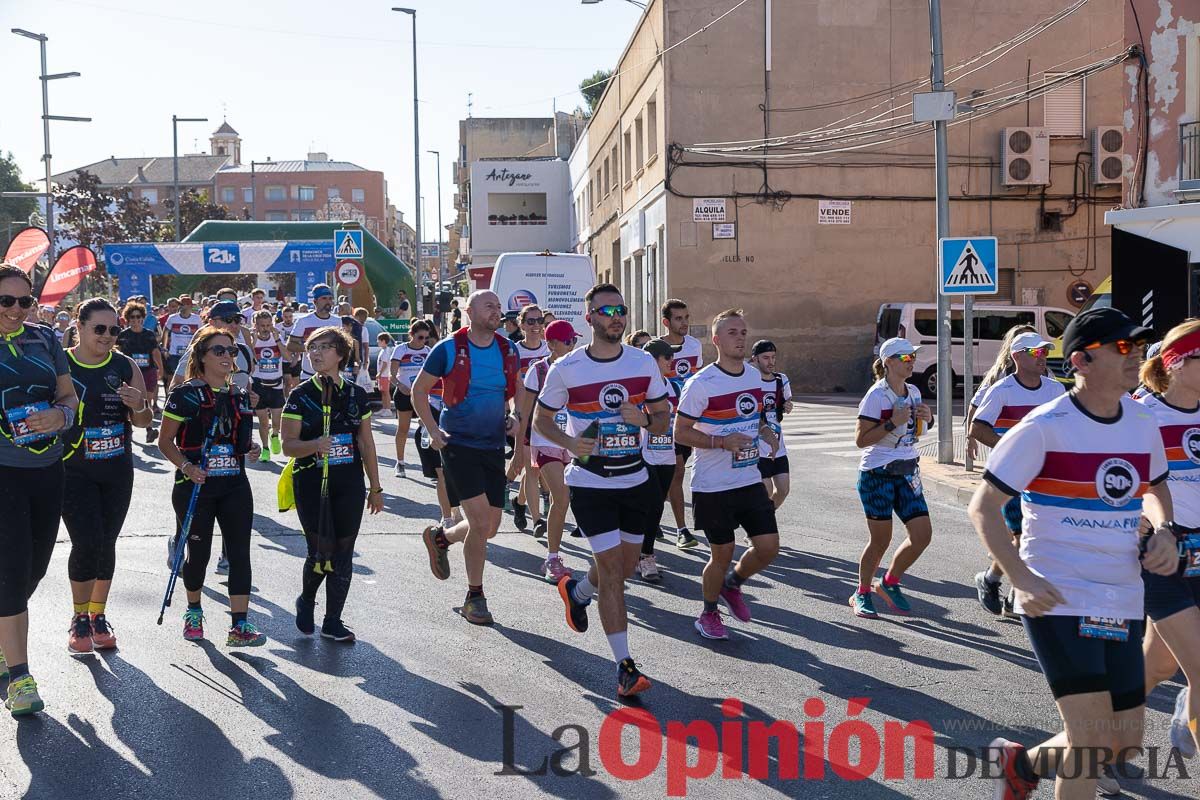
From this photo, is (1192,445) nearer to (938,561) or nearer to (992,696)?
(992,696)

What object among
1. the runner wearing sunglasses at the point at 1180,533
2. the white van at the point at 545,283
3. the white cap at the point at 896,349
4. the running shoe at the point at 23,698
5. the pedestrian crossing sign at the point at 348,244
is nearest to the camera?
the runner wearing sunglasses at the point at 1180,533

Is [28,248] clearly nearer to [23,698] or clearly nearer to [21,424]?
[21,424]

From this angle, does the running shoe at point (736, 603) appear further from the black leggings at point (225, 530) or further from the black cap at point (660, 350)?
the black leggings at point (225, 530)

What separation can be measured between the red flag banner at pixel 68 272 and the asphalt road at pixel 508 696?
1033 cm

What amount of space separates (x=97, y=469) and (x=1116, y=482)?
5.11 m

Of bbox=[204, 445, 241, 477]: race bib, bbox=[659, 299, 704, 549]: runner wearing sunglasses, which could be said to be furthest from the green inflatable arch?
bbox=[204, 445, 241, 477]: race bib

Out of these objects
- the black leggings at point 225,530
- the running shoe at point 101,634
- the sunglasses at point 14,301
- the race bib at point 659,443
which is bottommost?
the running shoe at point 101,634

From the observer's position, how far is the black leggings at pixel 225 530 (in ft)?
22.1

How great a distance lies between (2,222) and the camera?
78562 mm

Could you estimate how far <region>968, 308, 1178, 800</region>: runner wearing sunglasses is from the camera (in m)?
3.64

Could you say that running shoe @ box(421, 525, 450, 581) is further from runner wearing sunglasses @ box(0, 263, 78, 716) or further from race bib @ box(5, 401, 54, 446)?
race bib @ box(5, 401, 54, 446)

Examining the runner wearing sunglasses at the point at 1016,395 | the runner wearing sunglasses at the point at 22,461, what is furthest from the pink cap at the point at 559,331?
the runner wearing sunglasses at the point at 22,461

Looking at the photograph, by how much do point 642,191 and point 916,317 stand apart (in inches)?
374

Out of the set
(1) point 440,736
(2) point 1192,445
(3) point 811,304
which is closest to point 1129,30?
(3) point 811,304
